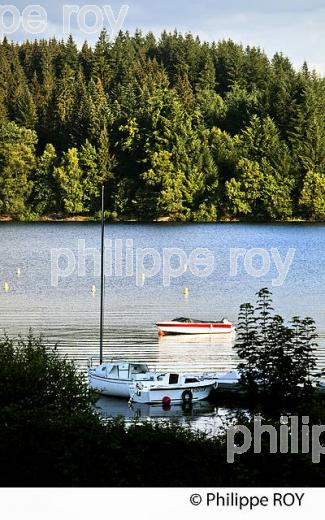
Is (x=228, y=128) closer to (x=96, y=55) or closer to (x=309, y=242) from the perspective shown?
(x=96, y=55)

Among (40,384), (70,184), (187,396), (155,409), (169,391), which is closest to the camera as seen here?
(40,384)

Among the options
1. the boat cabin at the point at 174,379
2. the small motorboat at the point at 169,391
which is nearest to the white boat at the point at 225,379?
the small motorboat at the point at 169,391

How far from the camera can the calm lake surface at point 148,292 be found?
94.7 ft

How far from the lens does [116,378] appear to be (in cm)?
2220

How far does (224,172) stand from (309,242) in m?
21.1

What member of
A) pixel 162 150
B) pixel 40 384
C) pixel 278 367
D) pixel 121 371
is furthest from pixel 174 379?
pixel 162 150

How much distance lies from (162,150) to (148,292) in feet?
152

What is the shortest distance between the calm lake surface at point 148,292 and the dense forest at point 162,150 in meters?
5.78

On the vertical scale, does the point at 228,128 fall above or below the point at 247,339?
above

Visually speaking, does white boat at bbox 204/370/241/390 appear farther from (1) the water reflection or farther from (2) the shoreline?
(2) the shoreline

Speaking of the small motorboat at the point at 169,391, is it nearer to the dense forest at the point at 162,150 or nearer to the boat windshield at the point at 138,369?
the boat windshield at the point at 138,369

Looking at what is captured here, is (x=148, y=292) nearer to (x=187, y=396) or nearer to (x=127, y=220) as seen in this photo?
(x=187, y=396)

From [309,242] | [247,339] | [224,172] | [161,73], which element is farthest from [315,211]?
[247,339]

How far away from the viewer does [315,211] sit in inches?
3595
